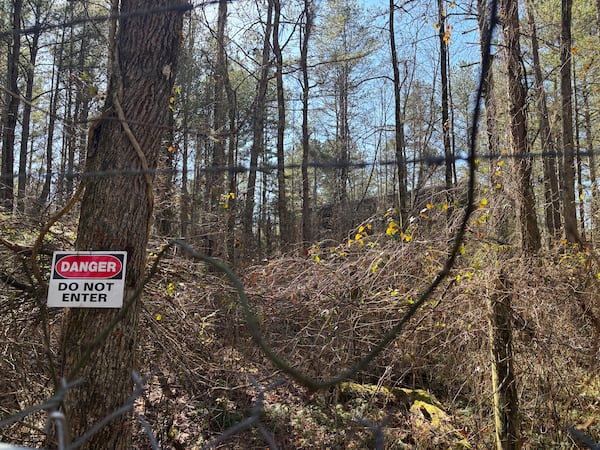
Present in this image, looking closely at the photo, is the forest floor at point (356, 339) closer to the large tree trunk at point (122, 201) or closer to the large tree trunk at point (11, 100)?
the large tree trunk at point (122, 201)

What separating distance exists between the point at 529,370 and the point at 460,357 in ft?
1.80

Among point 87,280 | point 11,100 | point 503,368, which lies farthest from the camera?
point 11,100

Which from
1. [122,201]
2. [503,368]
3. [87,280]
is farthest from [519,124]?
[87,280]

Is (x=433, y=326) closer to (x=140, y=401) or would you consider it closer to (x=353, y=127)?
(x=140, y=401)

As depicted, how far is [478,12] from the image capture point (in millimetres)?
3902

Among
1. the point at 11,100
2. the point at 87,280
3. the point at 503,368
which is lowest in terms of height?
the point at 503,368

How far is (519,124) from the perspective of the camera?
3617 mm

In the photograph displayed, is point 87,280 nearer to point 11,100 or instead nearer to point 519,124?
point 519,124

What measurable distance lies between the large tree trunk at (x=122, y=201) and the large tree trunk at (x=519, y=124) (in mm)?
2674

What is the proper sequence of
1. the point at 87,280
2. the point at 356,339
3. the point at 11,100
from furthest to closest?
the point at 11,100
the point at 356,339
the point at 87,280

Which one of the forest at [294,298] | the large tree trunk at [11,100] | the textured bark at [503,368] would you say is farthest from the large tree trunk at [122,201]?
the large tree trunk at [11,100]

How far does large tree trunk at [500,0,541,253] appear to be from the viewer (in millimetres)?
Answer: 3551

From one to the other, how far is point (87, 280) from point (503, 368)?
3.08 m

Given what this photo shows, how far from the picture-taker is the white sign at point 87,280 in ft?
6.82
